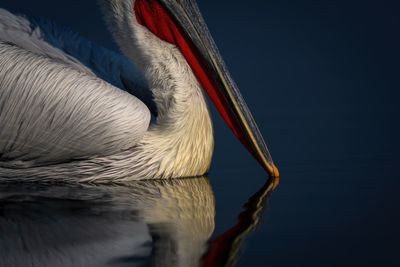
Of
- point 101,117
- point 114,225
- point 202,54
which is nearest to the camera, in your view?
point 114,225

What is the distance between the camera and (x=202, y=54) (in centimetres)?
298

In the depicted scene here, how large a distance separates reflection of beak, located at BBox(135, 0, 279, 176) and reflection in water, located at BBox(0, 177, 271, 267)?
1.62 ft

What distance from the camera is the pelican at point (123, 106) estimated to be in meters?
2.60

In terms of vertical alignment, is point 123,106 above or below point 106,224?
above

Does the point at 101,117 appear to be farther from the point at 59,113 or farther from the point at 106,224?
the point at 106,224

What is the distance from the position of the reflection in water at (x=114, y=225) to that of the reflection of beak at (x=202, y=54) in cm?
49

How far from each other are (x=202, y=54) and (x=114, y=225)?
Result: 1455 mm

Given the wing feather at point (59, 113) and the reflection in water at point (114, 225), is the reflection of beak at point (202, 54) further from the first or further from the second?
the wing feather at point (59, 113)

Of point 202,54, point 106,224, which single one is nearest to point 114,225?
point 106,224

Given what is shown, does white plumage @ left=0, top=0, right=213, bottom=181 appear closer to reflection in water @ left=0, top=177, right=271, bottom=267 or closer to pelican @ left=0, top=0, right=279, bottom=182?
pelican @ left=0, top=0, right=279, bottom=182

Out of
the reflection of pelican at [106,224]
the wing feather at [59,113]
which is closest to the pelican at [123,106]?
the wing feather at [59,113]

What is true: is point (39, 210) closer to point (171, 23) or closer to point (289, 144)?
point (171, 23)

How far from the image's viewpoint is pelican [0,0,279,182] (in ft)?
8.53

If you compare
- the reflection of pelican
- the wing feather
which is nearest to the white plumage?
the wing feather
